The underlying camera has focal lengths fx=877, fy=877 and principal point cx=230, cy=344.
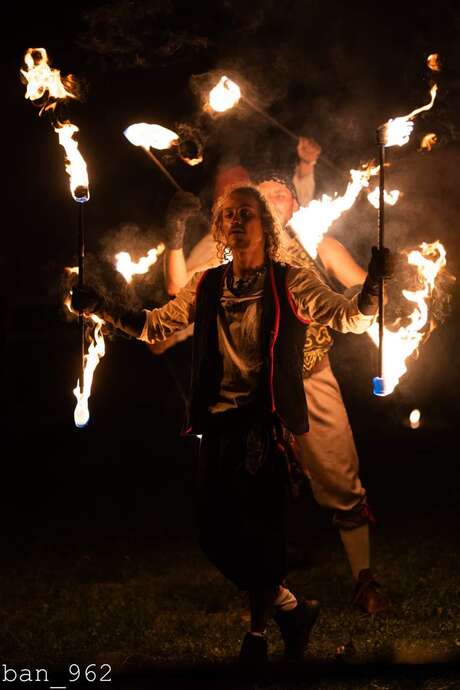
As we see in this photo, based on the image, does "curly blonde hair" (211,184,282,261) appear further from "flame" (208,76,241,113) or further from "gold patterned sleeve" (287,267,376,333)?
"flame" (208,76,241,113)

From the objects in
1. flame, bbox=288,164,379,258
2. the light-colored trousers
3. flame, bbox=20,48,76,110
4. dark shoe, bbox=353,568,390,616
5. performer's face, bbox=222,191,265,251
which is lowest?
dark shoe, bbox=353,568,390,616

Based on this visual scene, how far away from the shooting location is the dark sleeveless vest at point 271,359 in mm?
4172

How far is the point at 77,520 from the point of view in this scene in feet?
24.2

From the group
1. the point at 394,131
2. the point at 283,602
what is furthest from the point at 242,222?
the point at 283,602

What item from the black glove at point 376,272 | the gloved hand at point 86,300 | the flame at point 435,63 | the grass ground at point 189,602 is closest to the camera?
the black glove at point 376,272

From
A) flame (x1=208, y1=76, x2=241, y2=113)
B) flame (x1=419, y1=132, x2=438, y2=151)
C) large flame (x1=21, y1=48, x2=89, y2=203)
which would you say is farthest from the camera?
flame (x1=208, y1=76, x2=241, y2=113)

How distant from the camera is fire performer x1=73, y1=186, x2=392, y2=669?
163 inches

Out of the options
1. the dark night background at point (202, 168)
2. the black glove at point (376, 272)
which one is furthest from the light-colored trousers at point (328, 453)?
the black glove at point (376, 272)

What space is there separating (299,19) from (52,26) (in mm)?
2279

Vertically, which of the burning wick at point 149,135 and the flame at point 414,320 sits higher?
the burning wick at point 149,135

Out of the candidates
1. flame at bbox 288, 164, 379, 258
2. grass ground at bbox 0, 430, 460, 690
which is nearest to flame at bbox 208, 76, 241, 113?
flame at bbox 288, 164, 379, 258

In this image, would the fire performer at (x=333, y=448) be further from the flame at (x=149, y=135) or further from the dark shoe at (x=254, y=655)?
the dark shoe at (x=254, y=655)

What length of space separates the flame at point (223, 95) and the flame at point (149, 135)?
0.38 m

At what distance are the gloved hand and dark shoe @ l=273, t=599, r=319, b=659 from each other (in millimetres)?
1807
